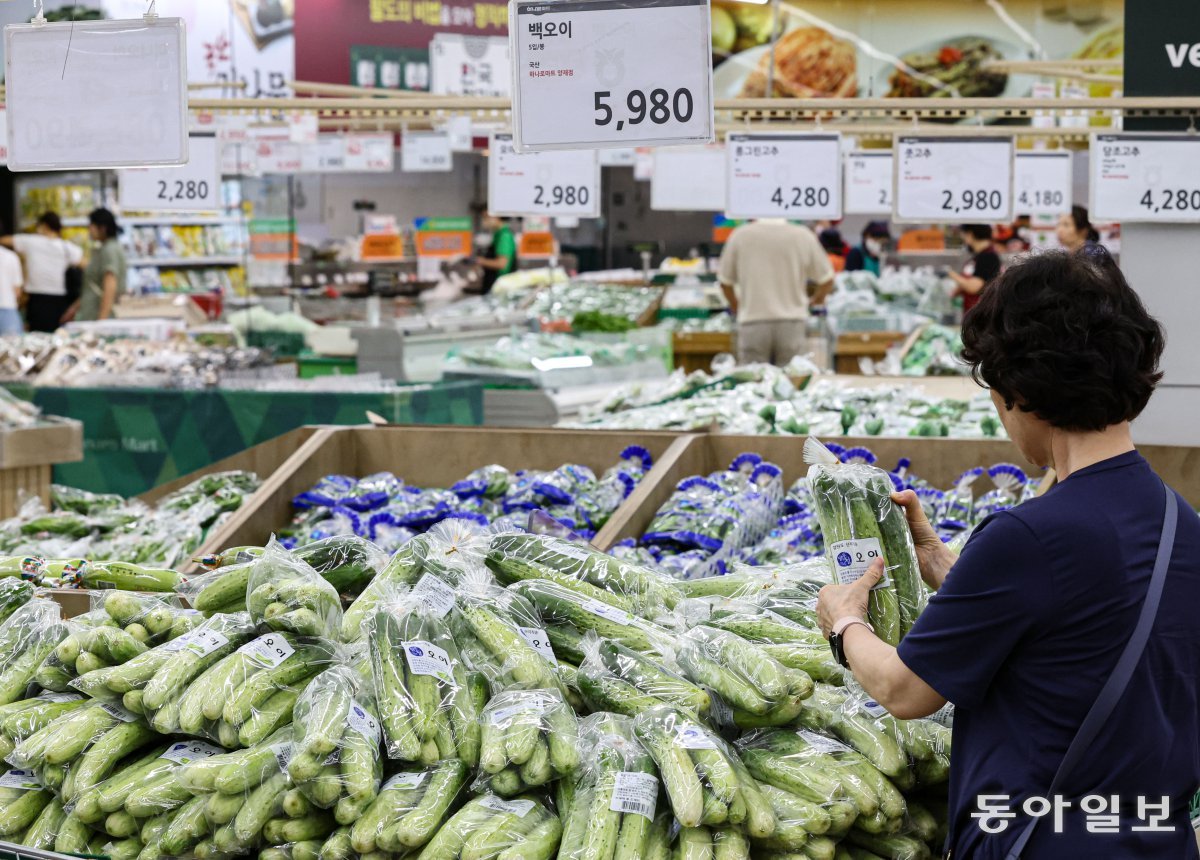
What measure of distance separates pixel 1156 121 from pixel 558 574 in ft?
9.71

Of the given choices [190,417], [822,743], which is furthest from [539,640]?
[190,417]

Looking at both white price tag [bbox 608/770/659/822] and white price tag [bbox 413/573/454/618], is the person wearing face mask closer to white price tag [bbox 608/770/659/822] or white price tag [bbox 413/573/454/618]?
white price tag [bbox 413/573/454/618]

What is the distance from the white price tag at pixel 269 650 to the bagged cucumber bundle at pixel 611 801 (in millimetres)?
520

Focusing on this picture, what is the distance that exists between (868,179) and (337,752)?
6.62m

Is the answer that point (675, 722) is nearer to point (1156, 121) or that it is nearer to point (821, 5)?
point (1156, 121)

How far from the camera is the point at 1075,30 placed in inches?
651

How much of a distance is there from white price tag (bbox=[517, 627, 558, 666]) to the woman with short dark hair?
2.22ft

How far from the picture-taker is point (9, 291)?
10117 millimetres

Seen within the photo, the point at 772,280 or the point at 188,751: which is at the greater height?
the point at 772,280

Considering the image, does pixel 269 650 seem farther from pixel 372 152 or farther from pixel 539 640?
pixel 372 152

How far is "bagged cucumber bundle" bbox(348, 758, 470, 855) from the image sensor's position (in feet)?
6.52

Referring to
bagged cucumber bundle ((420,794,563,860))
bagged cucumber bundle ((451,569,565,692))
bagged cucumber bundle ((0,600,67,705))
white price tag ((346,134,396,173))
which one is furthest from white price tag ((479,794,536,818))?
white price tag ((346,134,396,173))

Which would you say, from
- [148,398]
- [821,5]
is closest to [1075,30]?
[821,5]

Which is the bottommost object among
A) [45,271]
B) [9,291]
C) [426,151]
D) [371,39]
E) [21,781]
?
[21,781]
